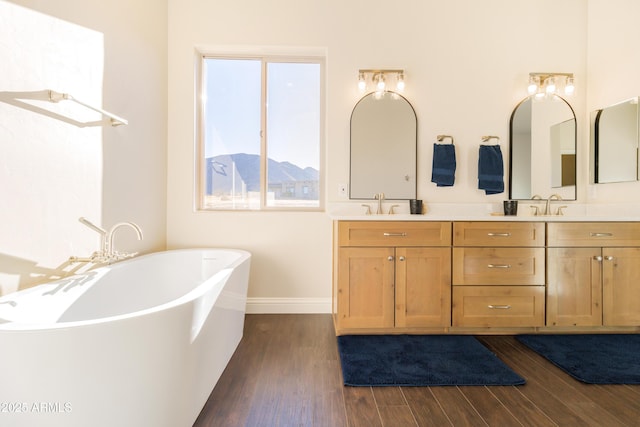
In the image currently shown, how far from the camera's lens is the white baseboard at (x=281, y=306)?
2619mm

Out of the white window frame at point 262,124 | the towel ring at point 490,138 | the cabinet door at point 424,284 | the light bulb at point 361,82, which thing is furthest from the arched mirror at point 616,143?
the white window frame at point 262,124

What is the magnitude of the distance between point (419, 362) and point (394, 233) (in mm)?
809

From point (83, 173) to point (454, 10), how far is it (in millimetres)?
3052

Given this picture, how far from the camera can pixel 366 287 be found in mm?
2107

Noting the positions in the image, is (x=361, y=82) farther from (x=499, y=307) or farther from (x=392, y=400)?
(x=392, y=400)

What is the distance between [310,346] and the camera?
202 cm

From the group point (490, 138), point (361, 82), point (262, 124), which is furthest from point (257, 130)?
point (490, 138)

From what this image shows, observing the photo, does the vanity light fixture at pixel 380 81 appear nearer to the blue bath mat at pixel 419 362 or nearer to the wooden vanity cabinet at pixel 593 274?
the wooden vanity cabinet at pixel 593 274

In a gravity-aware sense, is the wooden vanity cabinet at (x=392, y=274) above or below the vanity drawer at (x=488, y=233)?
below

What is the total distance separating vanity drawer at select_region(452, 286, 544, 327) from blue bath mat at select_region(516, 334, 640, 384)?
6.3 inches

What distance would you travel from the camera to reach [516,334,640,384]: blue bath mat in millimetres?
1654

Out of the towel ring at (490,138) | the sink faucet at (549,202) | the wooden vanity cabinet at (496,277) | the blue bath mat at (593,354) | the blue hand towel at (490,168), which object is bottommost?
the blue bath mat at (593,354)

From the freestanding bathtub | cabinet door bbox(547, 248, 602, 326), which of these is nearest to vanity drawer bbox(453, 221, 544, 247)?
cabinet door bbox(547, 248, 602, 326)

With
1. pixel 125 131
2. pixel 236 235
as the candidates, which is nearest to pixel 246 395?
pixel 236 235
